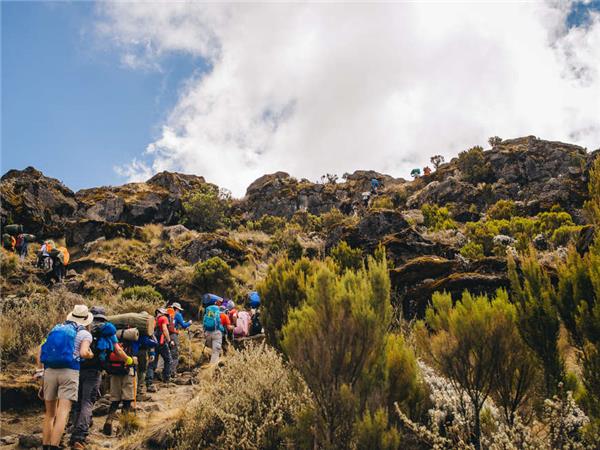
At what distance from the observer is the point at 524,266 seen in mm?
5270

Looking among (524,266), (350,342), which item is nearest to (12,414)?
(350,342)

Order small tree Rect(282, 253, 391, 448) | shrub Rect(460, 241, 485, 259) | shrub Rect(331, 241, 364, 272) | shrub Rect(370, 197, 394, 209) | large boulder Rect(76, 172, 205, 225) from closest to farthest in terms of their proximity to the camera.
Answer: small tree Rect(282, 253, 391, 448), shrub Rect(331, 241, 364, 272), shrub Rect(460, 241, 485, 259), large boulder Rect(76, 172, 205, 225), shrub Rect(370, 197, 394, 209)

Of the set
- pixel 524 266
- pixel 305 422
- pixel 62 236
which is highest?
pixel 62 236

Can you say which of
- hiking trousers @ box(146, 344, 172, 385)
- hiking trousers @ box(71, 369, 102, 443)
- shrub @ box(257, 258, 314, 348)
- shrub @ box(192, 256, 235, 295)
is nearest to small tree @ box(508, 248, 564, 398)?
shrub @ box(257, 258, 314, 348)

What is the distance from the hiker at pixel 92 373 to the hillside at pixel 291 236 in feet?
1.77

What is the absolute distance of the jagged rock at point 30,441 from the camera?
19.7 ft

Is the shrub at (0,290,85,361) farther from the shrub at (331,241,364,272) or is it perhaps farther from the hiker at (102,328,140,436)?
the shrub at (331,241,364,272)

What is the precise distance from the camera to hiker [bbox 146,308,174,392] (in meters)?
8.98

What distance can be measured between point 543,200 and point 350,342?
88.4 feet

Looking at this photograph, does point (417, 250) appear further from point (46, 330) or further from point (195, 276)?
point (46, 330)

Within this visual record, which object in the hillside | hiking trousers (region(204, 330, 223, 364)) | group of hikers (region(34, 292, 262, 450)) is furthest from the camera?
hiking trousers (region(204, 330, 223, 364))

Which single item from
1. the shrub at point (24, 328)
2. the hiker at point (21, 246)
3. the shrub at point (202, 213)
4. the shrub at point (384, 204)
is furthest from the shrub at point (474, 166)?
the shrub at point (24, 328)

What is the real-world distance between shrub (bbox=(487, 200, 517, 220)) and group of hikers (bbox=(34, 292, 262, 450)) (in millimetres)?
23119

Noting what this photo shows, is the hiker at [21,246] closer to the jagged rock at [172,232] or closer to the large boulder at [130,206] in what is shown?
the jagged rock at [172,232]
